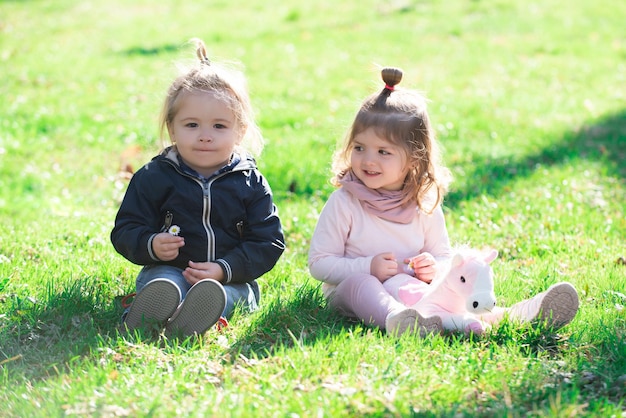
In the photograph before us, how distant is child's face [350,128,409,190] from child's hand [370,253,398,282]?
398 millimetres

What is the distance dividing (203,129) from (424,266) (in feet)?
4.68

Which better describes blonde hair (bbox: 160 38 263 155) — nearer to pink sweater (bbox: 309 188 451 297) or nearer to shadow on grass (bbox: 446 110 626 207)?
pink sweater (bbox: 309 188 451 297)

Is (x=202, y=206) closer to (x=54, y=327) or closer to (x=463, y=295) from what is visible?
(x=54, y=327)

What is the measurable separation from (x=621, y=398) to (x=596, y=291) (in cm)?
134

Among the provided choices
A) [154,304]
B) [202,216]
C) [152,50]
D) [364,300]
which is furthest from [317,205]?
[152,50]

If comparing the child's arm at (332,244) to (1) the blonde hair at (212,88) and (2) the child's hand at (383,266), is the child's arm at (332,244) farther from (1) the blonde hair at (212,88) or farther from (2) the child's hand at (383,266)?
(1) the blonde hair at (212,88)

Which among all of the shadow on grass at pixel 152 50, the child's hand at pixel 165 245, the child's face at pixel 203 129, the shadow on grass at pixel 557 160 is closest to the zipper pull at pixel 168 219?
the child's hand at pixel 165 245

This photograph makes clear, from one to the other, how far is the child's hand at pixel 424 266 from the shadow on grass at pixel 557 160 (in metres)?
2.13

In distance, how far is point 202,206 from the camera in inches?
168

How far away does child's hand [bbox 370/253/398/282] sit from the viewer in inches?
169

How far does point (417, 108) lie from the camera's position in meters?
4.38

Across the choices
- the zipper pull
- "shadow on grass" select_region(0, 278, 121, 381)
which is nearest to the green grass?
"shadow on grass" select_region(0, 278, 121, 381)

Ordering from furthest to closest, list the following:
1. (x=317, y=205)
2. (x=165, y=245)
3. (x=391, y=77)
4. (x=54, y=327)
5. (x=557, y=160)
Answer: (x=557, y=160) → (x=317, y=205) → (x=391, y=77) → (x=165, y=245) → (x=54, y=327)

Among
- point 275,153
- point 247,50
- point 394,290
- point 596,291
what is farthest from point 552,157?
point 247,50
